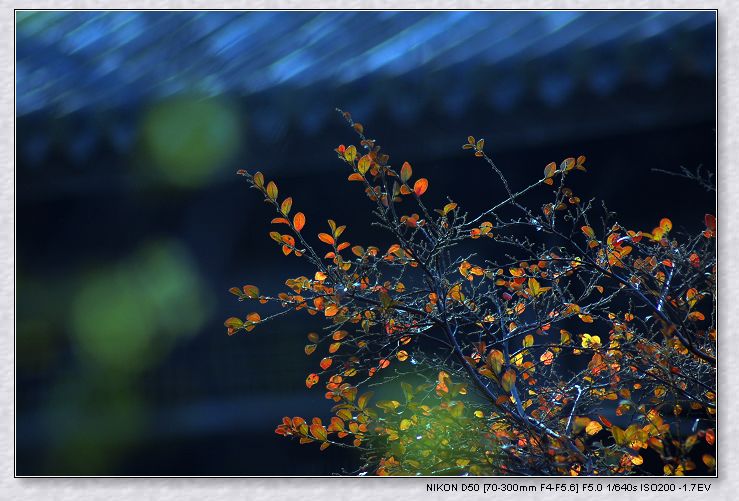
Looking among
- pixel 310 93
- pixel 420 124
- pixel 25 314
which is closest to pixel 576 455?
pixel 420 124

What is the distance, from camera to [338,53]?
170cm

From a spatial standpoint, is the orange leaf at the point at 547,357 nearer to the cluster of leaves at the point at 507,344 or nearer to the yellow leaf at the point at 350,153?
the cluster of leaves at the point at 507,344

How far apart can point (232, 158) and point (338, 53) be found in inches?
17.6

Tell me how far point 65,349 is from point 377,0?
4.48 ft

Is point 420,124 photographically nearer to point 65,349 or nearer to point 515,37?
point 515,37

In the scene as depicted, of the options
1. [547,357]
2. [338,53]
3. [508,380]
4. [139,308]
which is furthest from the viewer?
[139,308]

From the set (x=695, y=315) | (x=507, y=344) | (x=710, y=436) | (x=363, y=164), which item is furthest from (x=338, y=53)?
(x=710, y=436)

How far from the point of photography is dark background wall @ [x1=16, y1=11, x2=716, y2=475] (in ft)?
5.32

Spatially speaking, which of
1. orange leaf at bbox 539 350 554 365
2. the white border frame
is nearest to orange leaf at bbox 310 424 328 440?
the white border frame

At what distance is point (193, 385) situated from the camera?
7.02 ft

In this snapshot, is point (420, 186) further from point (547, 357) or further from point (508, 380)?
point (547, 357)

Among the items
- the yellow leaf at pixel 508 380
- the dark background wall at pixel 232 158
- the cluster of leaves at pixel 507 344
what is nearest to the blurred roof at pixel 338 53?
the dark background wall at pixel 232 158

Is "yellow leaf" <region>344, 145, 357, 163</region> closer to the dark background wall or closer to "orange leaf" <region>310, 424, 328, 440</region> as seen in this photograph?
the dark background wall

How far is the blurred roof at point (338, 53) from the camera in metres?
1.57
